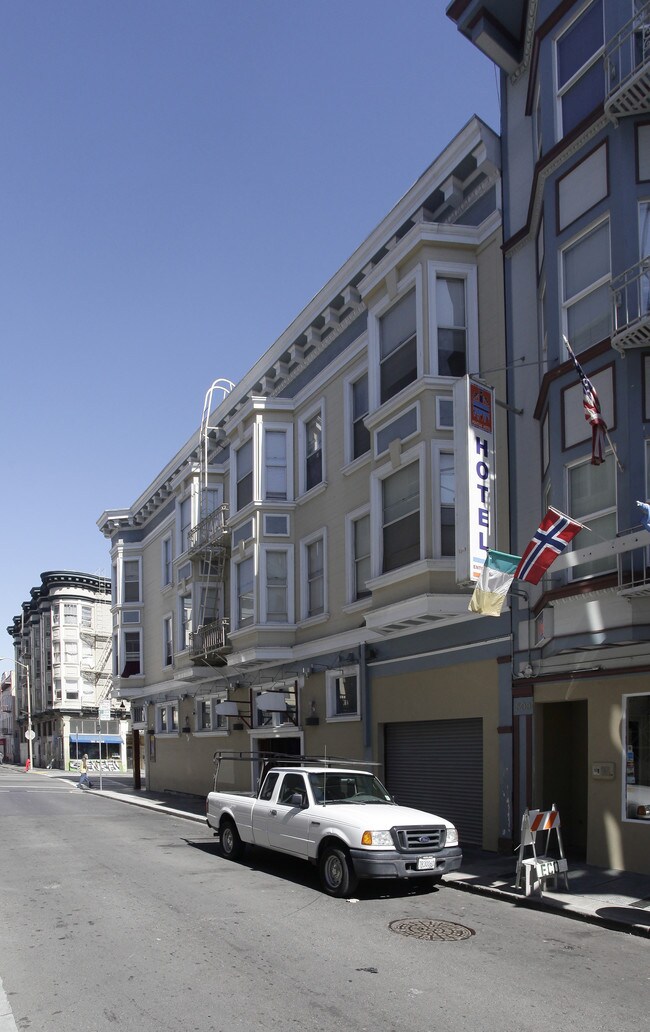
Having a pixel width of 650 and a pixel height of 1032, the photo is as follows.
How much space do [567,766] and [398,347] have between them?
26.7ft

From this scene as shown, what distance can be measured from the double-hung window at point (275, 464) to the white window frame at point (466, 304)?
8292mm

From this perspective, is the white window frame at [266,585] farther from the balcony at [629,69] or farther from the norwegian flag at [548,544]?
the balcony at [629,69]

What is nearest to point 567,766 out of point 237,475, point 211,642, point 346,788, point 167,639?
point 346,788

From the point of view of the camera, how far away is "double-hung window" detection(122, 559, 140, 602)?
128 feet

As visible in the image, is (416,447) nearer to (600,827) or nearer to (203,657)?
(600,827)

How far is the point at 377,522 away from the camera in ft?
58.2

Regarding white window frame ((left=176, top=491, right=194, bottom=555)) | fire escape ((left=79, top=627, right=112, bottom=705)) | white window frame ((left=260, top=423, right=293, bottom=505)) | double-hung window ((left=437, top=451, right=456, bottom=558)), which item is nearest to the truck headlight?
double-hung window ((left=437, top=451, right=456, bottom=558))

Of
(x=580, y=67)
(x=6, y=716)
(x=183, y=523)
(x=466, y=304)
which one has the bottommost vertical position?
(x=6, y=716)

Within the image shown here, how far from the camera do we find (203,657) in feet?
91.7

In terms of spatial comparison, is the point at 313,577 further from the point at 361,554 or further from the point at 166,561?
the point at 166,561

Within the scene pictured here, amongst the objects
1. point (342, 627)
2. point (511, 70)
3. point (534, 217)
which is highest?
point (511, 70)

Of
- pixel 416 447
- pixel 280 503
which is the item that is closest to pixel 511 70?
pixel 416 447

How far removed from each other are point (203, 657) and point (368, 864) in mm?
17423

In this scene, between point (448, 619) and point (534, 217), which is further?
point (448, 619)
